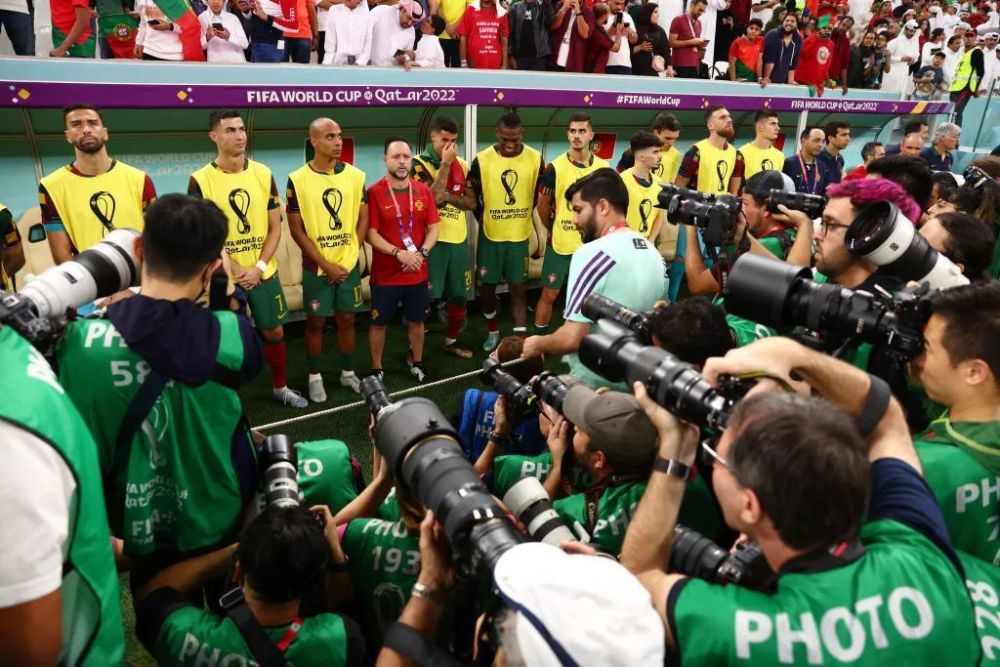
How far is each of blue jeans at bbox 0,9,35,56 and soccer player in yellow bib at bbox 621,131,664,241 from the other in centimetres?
475

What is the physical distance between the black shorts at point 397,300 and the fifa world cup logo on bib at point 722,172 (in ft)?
10.4

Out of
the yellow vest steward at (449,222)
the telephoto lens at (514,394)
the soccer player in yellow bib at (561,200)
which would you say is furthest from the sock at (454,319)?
the telephoto lens at (514,394)

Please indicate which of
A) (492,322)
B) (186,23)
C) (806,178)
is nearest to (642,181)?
(492,322)

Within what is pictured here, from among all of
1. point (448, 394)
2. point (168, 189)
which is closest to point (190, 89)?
point (168, 189)

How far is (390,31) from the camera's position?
689 cm

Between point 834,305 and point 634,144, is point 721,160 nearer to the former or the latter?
point 634,144

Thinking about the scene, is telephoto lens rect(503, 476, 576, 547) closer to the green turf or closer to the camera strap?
the camera strap

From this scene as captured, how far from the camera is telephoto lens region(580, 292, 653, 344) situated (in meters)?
2.28

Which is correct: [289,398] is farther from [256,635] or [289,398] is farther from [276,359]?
[256,635]

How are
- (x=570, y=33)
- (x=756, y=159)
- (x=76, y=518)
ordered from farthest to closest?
1. (x=570, y=33)
2. (x=756, y=159)
3. (x=76, y=518)

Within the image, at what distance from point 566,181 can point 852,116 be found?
22.3 ft

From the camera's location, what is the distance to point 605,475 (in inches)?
77.2

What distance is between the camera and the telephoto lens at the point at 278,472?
1.94 m

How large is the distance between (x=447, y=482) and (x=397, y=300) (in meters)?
3.82
